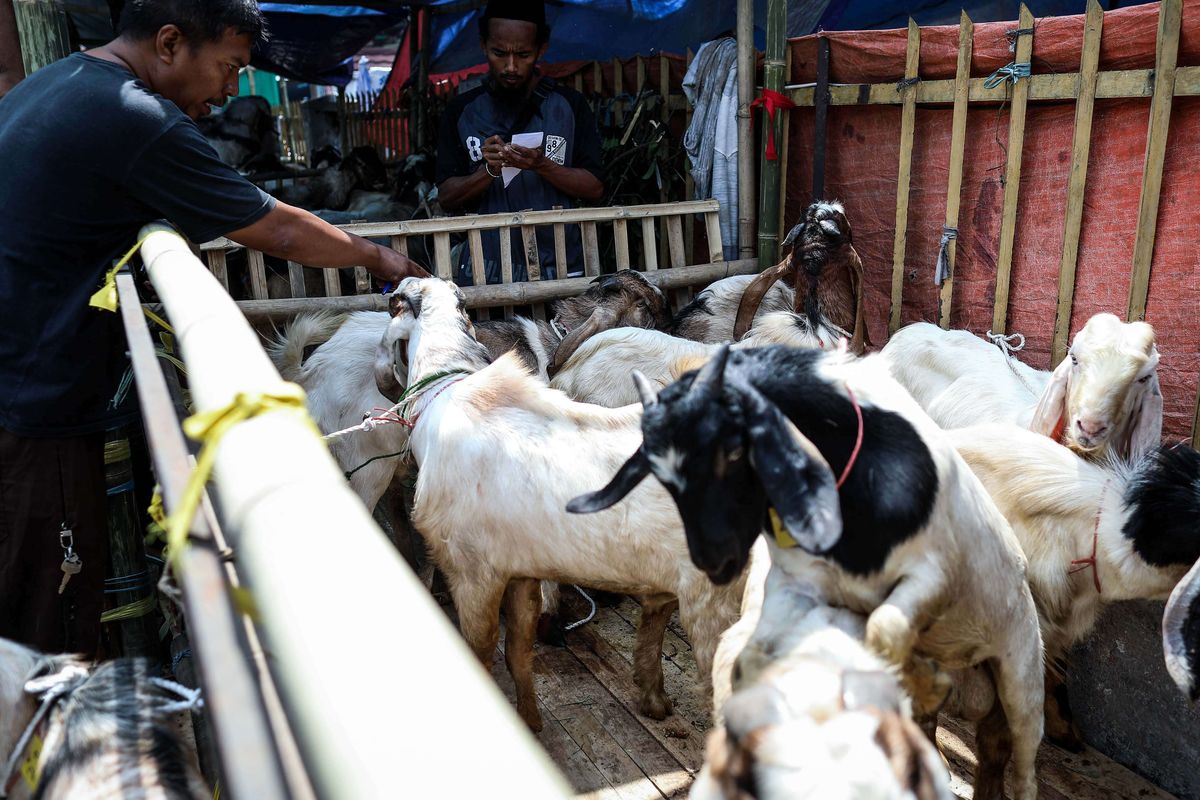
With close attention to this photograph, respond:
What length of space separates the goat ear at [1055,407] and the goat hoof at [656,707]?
1839 millimetres

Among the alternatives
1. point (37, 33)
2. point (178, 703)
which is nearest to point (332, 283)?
point (37, 33)

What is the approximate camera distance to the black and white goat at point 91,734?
1946 mm

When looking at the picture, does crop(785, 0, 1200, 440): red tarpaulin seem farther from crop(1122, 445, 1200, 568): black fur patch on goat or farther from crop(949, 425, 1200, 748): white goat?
crop(1122, 445, 1200, 568): black fur patch on goat

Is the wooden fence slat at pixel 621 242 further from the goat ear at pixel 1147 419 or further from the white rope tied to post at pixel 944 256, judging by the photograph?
the goat ear at pixel 1147 419

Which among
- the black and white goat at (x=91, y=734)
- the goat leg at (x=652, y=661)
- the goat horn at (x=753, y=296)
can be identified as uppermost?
the goat horn at (x=753, y=296)

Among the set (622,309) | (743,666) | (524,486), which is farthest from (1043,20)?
(743,666)

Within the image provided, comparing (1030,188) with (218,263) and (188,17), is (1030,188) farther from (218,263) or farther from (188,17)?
(218,263)

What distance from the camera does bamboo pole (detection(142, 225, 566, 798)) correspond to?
65 cm

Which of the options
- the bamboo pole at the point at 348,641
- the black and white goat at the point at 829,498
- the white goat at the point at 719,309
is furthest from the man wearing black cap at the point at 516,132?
the bamboo pole at the point at 348,641

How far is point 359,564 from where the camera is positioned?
81cm

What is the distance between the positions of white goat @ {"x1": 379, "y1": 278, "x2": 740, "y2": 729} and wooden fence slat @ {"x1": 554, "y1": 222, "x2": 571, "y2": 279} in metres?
1.75

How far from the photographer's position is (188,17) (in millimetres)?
3025

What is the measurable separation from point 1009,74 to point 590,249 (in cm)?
229

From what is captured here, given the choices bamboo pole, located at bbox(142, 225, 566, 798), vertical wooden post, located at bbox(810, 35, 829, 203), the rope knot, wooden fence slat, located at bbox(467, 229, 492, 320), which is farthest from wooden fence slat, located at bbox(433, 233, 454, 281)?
bamboo pole, located at bbox(142, 225, 566, 798)
